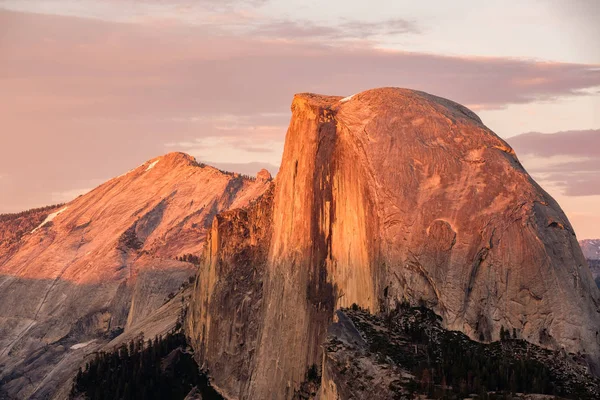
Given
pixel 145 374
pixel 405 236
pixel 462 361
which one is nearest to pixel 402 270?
pixel 405 236

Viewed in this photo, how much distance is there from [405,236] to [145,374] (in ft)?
197

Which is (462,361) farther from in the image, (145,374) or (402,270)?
(145,374)

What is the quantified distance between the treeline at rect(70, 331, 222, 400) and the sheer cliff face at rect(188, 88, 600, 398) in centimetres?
1580

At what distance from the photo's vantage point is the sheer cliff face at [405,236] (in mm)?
115562

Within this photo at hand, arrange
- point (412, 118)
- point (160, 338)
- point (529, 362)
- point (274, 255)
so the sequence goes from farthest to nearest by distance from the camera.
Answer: point (160, 338) < point (274, 255) < point (412, 118) < point (529, 362)

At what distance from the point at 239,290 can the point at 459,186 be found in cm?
4296

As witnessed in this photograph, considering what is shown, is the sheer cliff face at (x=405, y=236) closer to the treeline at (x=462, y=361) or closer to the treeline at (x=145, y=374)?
the treeline at (x=462, y=361)

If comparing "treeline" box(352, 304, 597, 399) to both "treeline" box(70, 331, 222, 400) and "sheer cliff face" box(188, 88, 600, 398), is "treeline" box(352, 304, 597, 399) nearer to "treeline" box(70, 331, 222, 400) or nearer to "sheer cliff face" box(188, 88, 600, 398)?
"sheer cliff face" box(188, 88, 600, 398)

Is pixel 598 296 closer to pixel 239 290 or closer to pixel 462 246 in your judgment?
pixel 462 246

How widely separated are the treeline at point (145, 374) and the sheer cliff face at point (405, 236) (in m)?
15.8

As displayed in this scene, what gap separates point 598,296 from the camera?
388 ft

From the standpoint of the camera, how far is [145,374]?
173 m

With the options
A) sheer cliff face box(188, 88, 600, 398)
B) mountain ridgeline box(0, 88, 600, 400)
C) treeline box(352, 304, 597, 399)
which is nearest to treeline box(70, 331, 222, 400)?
mountain ridgeline box(0, 88, 600, 400)

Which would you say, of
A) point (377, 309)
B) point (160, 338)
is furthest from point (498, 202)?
point (160, 338)
